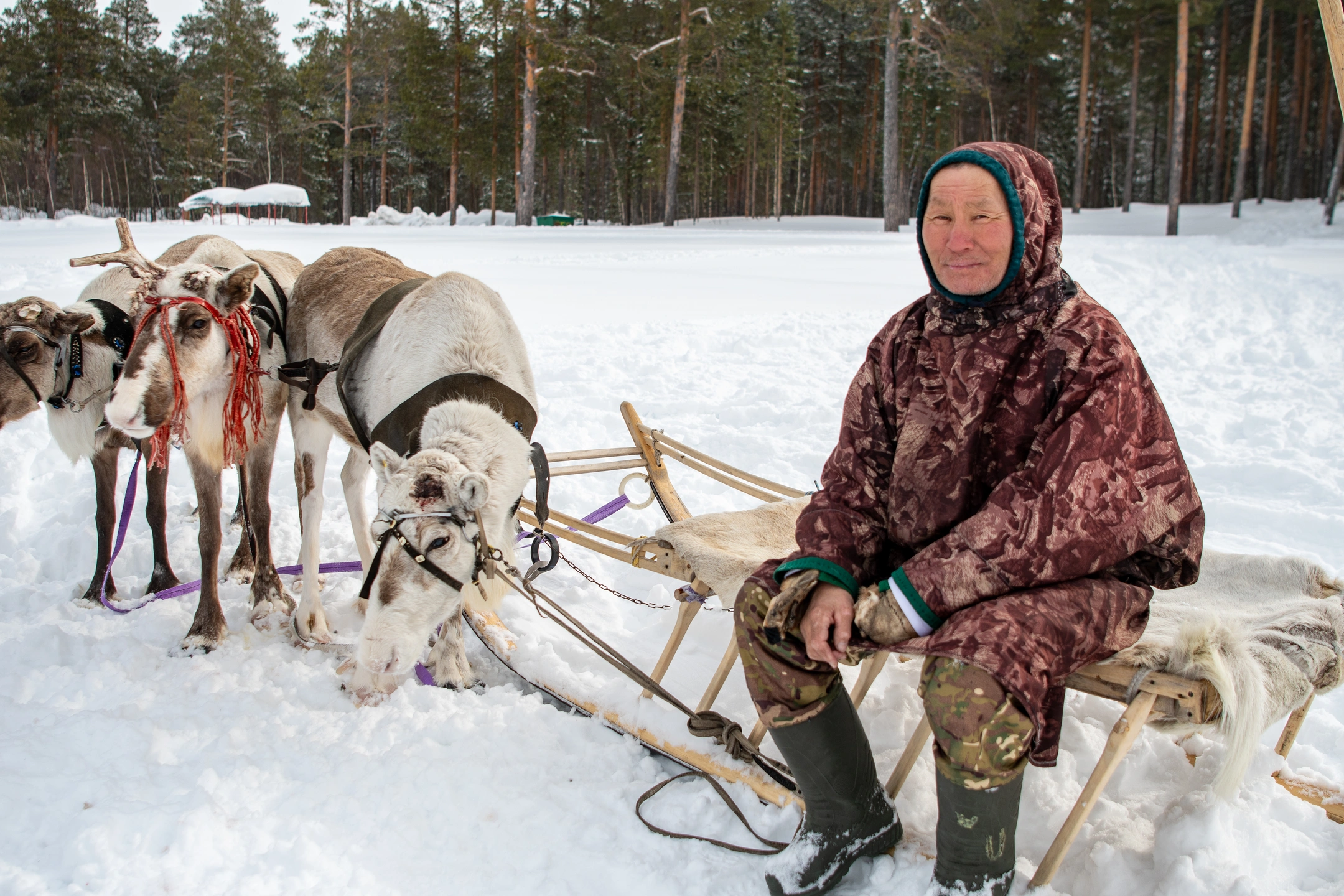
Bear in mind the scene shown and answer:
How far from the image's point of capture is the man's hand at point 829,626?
1698 mm

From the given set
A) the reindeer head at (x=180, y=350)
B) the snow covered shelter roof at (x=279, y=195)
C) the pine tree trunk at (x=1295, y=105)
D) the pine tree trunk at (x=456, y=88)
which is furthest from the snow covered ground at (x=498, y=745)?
the pine tree trunk at (x=1295, y=105)

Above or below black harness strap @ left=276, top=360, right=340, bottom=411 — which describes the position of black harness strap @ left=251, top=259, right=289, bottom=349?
above

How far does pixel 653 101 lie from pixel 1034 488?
30013 mm

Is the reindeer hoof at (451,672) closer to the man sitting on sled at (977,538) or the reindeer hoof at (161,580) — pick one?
the man sitting on sled at (977,538)

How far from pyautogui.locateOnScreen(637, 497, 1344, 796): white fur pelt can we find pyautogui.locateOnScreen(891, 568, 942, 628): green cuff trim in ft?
1.38

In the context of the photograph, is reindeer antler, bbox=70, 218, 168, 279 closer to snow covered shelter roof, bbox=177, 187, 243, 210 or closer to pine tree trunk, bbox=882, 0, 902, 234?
pine tree trunk, bbox=882, 0, 902, 234

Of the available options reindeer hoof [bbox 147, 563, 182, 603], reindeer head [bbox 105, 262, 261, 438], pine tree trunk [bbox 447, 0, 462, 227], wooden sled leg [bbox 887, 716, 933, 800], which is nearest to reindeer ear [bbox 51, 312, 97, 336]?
reindeer head [bbox 105, 262, 261, 438]

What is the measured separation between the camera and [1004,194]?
167 cm

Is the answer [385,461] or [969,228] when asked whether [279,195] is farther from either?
[969,228]

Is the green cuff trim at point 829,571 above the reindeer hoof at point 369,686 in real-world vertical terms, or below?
above

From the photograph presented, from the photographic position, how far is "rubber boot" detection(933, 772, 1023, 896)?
155 cm

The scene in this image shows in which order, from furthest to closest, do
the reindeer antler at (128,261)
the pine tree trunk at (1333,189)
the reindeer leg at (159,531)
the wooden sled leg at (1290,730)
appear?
the pine tree trunk at (1333,189), the reindeer leg at (159,531), the reindeer antler at (128,261), the wooden sled leg at (1290,730)

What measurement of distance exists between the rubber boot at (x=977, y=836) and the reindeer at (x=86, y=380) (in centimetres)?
333

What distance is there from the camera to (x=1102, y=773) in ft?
5.41
